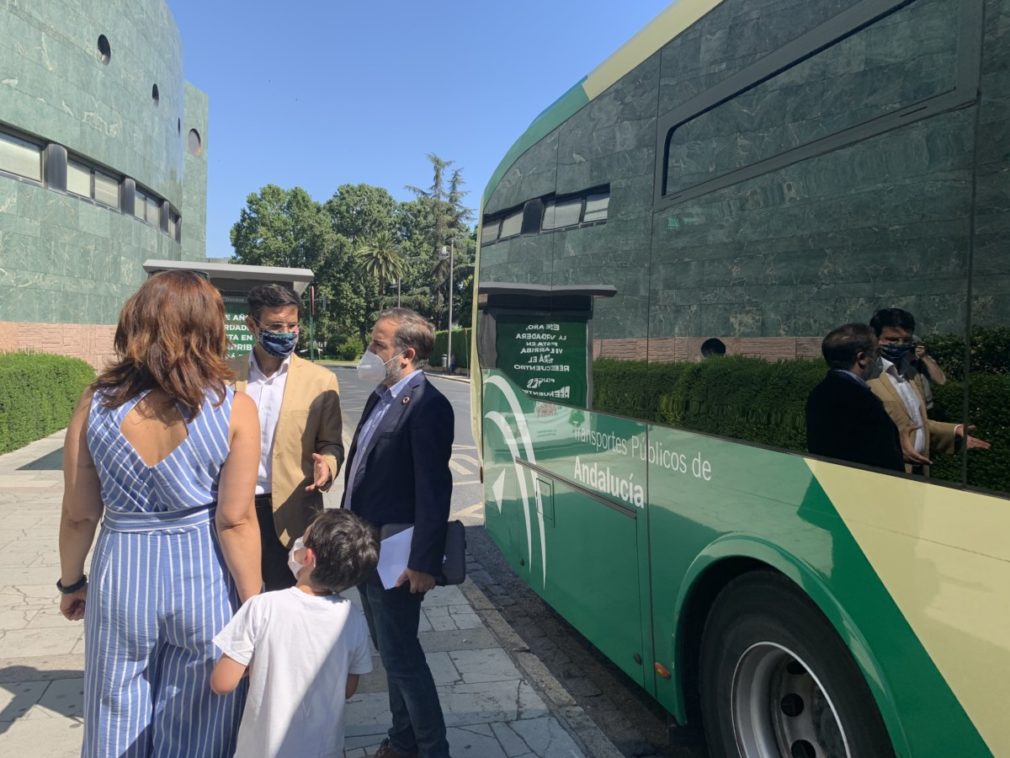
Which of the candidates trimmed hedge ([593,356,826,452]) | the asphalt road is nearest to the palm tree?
the asphalt road

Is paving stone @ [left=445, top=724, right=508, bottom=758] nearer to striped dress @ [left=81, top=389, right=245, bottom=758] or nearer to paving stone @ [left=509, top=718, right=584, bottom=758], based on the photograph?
paving stone @ [left=509, top=718, right=584, bottom=758]

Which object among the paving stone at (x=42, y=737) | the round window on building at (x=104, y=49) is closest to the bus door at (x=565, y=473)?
the paving stone at (x=42, y=737)

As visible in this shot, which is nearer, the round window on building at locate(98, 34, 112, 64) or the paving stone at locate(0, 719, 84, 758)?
the paving stone at locate(0, 719, 84, 758)

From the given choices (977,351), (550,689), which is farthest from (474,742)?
(977,351)

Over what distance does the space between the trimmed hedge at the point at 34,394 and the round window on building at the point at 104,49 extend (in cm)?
756

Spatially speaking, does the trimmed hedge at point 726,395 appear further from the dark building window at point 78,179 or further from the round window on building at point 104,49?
the round window on building at point 104,49

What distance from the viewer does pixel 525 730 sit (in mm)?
3541

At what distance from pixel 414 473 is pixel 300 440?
27.4 inches

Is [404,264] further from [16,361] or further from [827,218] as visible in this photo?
[827,218]

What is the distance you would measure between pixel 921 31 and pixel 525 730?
3.19 m

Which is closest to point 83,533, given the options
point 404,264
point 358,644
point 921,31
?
point 358,644

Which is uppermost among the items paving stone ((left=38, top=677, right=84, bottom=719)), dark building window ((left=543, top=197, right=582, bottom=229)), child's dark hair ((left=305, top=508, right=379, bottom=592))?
dark building window ((left=543, top=197, right=582, bottom=229))

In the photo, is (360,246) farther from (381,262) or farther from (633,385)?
(633,385)

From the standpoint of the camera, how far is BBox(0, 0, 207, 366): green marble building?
596 inches
